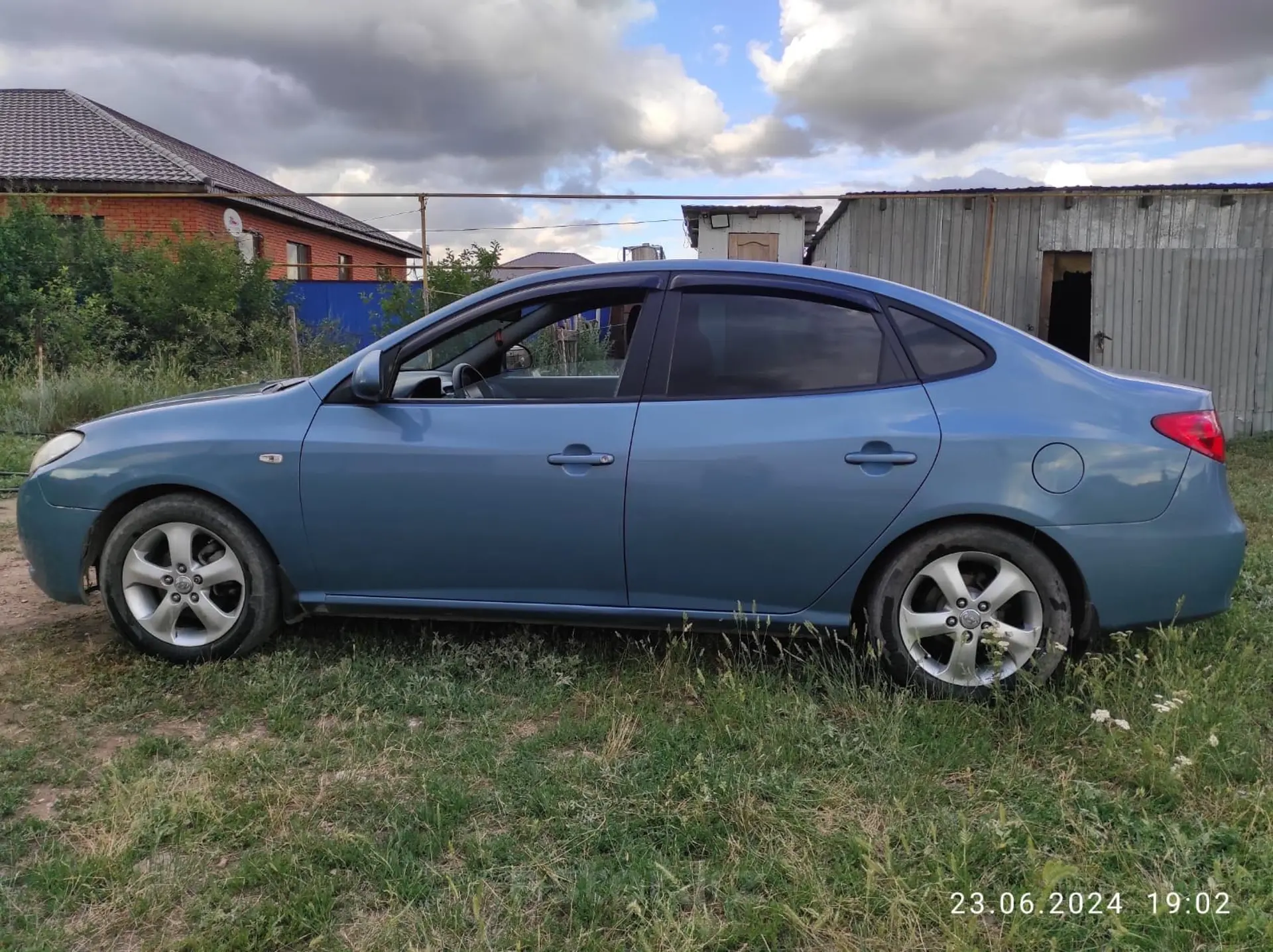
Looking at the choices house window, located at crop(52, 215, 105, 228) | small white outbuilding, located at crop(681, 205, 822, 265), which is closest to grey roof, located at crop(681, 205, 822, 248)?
small white outbuilding, located at crop(681, 205, 822, 265)

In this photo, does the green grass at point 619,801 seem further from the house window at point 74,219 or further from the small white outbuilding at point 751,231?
the small white outbuilding at point 751,231

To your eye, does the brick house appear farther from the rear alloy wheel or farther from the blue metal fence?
the rear alloy wheel

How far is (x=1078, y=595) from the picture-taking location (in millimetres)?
3125

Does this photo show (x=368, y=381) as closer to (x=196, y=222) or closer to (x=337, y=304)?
(x=337, y=304)

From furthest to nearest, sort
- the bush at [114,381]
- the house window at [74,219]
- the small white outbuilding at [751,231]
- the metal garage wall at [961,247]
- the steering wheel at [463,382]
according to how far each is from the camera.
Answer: the small white outbuilding at [751,231], the house window at [74,219], the metal garage wall at [961,247], the bush at [114,381], the steering wheel at [463,382]

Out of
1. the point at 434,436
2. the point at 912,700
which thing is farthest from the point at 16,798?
the point at 912,700

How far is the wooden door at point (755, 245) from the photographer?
16.2 metres

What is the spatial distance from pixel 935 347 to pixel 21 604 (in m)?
4.48

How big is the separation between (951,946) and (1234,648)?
93.0 inches

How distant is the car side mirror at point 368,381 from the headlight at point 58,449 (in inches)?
49.0

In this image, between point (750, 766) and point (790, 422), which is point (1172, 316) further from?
point (750, 766)

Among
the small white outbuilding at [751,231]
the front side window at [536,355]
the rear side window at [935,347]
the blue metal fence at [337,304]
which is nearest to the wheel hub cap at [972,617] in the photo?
the rear side window at [935,347]

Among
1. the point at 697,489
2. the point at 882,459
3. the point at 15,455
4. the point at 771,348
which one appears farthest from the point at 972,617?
the point at 15,455

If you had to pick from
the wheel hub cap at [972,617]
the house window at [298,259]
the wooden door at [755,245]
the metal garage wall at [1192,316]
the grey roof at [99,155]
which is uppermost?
the grey roof at [99,155]
